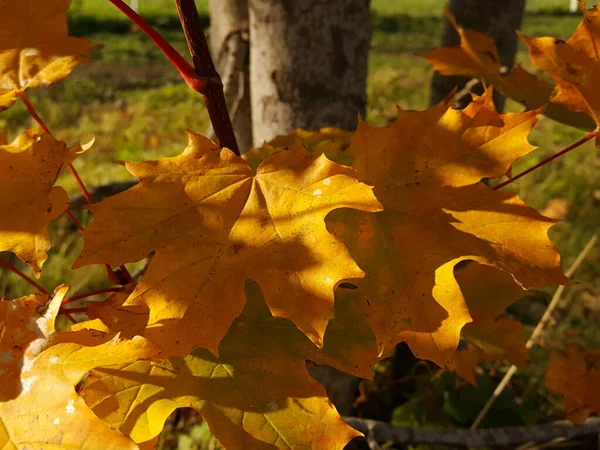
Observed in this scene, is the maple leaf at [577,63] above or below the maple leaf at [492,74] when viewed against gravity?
above

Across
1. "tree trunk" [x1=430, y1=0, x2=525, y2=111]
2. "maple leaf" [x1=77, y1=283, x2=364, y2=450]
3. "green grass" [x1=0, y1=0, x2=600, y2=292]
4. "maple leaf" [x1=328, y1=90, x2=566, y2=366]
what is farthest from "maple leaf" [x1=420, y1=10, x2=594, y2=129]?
"green grass" [x1=0, y1=0, x2=600, y2=292]

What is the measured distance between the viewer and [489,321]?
3.95ft

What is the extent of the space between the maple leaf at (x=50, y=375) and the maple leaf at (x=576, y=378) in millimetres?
1158

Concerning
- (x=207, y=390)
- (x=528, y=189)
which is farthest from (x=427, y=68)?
(x=207, y=390)

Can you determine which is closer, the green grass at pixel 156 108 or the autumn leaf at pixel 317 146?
the autumn leaf at pixel 317 146

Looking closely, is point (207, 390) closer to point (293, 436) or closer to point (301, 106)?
point (293, 436)

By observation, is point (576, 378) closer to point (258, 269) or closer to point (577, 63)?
point (577, 63)

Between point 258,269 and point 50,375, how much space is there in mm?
264

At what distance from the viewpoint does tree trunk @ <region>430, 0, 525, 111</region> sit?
189cm

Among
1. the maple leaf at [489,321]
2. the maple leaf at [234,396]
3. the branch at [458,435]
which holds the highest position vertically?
the maple leaf at [234,396]

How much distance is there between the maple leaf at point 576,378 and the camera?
1365 mm

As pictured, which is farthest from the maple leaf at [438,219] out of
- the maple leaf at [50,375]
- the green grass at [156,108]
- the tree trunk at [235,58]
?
the green grass at [156,108]

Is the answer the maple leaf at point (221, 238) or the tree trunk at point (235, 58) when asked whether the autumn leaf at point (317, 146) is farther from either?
the tree trunk at point (235, 58)

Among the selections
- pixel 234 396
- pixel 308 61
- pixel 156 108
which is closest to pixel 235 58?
pixel 308 61
